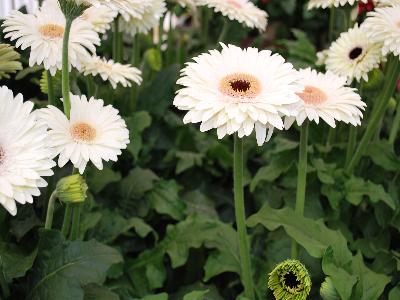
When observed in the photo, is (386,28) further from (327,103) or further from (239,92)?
(239,92)

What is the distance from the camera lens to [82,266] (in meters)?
1.13

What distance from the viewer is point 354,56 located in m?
1.41

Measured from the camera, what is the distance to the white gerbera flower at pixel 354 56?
1365 mm

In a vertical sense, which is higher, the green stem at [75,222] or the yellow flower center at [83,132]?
the yellow flower center at [83,132]

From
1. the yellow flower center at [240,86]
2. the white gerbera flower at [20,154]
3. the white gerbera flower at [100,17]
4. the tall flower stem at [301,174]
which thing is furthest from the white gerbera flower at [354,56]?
the white gerbera flower at [20,154]

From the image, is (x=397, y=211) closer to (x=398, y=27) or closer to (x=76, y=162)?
(x=398, y=27)

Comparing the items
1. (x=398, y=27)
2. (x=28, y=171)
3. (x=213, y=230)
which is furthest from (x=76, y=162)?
(x=398, y=27)

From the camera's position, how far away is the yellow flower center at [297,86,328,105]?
1125 mm

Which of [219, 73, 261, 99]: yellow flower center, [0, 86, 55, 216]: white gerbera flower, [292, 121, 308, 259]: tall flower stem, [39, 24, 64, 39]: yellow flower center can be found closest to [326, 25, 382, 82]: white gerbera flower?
[292, 121, 308, 259]: tall flower stem

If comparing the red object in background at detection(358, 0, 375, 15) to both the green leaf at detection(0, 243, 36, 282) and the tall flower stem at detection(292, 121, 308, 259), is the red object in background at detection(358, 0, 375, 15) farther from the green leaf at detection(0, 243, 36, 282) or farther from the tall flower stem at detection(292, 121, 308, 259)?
the green leaf at detection(0, 243, 36, 282)

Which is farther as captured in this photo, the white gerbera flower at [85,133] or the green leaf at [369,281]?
the green leaf at [369,281]

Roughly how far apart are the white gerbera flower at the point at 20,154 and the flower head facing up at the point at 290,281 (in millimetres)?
412

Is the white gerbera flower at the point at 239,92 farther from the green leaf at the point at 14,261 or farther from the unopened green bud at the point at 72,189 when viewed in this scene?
the green leaf at the point at 14,261

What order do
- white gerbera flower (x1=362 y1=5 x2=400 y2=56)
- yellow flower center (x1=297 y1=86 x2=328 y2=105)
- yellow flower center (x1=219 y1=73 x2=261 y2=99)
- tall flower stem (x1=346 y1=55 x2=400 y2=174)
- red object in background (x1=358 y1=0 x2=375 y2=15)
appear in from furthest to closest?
red object in background (x1=358 y1=0 x2=375 y2=15) → tall flower stem (x1=346 y1=55 x2=400 y2=174) → white gerbera flower (x1=362 y1=5 x2=400 y2=56) → yellow flower center (x1=297 y1=86 x2=328 y2=105) → yellow flower center (x1=219 y1=73 x2=261 y2=99)
